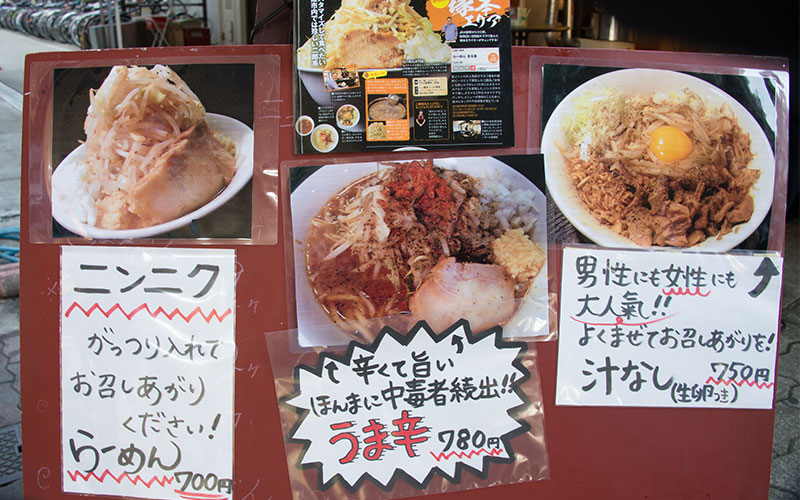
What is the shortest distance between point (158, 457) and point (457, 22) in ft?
4.24

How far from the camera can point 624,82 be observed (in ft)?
4.48

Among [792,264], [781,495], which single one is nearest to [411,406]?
[781,495]

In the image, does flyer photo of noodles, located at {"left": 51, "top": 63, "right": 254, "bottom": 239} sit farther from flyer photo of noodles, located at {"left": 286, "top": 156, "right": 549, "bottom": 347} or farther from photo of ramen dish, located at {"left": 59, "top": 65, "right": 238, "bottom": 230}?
flyer photo of noodles, located at {"left": 286, "top": 156, "right": 549, "bottom": 347}

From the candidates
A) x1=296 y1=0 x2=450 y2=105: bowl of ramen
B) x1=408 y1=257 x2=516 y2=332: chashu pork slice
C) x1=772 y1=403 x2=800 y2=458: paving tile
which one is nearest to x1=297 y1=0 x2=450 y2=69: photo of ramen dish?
x1=296 y1=0 x2=450 y2=105: bowl of ramen

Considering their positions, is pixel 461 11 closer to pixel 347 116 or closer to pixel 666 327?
pixel 347 116

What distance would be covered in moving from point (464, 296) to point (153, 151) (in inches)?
31.7

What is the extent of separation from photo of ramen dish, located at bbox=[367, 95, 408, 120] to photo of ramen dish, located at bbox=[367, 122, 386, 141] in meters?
0.01

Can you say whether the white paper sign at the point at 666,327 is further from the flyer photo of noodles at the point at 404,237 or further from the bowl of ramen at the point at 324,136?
the bowl of ramen at the point at 324,136

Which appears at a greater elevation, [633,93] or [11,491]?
[633,93]

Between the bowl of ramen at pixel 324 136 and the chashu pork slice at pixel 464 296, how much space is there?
381mm

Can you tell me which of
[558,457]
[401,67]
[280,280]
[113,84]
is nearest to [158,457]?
[280,280]

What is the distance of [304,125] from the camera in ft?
4.25

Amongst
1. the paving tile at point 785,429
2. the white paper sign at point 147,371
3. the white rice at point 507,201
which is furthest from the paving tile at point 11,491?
the paving tile at point 785,429

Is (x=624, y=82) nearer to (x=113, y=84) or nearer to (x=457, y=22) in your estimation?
(x=457, y=22)
